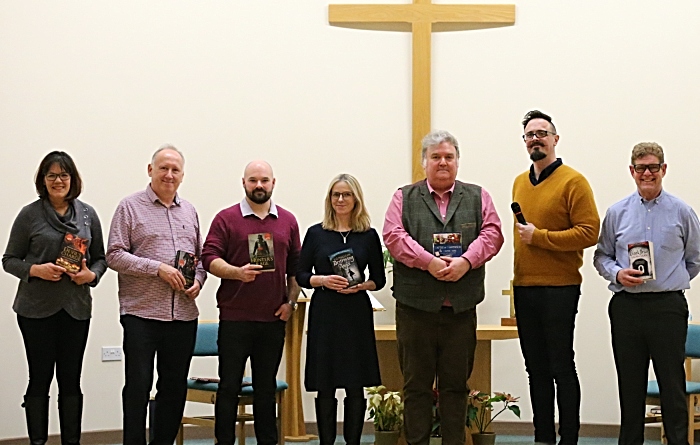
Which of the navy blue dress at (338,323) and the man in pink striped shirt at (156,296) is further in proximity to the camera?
the navy blue dress at (338,323)

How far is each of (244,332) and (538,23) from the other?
3.14 metres

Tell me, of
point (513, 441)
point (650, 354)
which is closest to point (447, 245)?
point (650, 354)

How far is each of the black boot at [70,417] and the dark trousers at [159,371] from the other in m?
0.23

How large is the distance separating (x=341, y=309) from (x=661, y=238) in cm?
148

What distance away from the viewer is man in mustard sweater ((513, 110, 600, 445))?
3.93 metres

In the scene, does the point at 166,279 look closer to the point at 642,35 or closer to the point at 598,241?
the point at 598,241

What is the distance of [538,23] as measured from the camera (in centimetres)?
592

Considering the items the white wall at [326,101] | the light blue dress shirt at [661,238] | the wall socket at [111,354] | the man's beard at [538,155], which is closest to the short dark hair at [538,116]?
the man's beard at [538,155]

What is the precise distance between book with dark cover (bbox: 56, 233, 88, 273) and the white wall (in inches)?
68.5

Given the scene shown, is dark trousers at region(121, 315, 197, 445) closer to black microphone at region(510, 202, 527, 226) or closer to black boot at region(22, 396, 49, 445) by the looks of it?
black boot at region(22, 396, 49, 445)

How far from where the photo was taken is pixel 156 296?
398 centimetres

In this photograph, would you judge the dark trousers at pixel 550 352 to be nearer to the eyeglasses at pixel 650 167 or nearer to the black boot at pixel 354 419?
the eyeglasses at pixel 650 167

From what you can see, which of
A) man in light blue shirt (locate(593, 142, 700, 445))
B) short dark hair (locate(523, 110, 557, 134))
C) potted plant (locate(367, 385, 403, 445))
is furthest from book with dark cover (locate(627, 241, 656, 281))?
potted plant (locate(367, 385, 403, 445))

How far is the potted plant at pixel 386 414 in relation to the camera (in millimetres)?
4566
